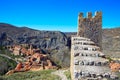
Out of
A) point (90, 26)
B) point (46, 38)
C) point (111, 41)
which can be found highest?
point (46, 38)

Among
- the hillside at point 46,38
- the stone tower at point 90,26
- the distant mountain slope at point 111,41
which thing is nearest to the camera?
the stone tower at point 90,26

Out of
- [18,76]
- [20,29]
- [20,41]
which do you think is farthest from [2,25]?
[18,76]

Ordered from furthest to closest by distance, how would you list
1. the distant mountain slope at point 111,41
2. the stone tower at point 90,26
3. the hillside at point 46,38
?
the distant mountain slope at point 111,41
the hillside at point 46,38
the stone tower at point 90,26

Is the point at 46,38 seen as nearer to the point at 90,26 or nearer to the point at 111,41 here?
the point at 111,41

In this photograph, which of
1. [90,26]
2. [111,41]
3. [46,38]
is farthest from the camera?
[111,41]

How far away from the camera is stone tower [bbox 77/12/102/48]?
70.7 ft

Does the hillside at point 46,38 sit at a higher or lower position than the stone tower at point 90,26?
higher

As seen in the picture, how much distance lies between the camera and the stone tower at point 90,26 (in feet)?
70.7

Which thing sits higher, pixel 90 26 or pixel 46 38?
pixel 46 38

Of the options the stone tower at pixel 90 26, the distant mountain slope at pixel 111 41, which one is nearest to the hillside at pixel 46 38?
the distant mountain slope at pixel 111 41

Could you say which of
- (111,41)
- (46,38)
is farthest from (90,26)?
(111,41)

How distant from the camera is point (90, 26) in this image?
21609 mm

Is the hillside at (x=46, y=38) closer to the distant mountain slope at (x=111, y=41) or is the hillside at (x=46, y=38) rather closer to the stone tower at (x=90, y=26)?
the distant mountain slope at (x=111, y=41)

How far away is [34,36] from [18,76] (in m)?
86.6
